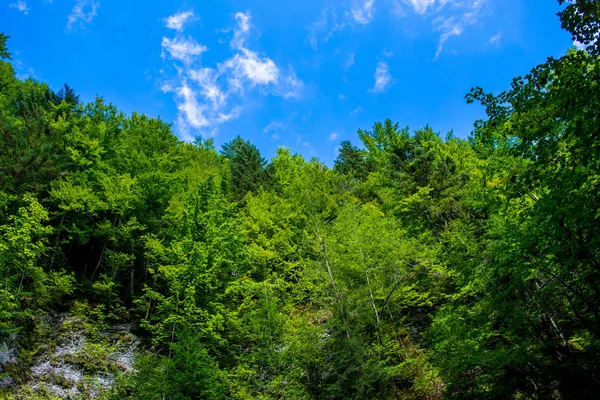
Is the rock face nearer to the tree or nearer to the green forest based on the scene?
the green forest

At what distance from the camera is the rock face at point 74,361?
37.4 ft

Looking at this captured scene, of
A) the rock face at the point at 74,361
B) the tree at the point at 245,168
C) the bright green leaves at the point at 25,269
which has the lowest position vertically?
the rock face at the point at 74,361

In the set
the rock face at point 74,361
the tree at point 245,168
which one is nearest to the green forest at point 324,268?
the rock face at point 74,361

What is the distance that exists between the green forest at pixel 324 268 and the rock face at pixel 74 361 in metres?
0.08

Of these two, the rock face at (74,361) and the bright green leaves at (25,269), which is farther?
the bright green leaves at (25,269)

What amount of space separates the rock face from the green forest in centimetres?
8

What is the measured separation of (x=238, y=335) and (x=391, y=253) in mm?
7746

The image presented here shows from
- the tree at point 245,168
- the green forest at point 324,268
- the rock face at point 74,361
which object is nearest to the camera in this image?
the green forest at point 324,268

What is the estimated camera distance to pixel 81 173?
17.7 m

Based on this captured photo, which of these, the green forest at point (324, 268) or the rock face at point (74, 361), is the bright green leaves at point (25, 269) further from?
the rock face at point (74, 361)

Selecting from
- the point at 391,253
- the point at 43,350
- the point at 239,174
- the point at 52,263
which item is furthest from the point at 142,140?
the point at 391,253

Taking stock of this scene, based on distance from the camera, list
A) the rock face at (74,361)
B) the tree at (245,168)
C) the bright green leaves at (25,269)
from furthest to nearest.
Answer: the tree at (245,168) → the bright green leaves at (25,269) → the rock face at (74,361)

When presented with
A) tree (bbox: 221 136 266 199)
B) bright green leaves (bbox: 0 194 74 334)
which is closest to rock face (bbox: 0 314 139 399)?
bright green leaves (bbox: 0 194 74 334)

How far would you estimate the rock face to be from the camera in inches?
449
